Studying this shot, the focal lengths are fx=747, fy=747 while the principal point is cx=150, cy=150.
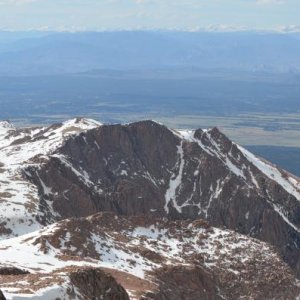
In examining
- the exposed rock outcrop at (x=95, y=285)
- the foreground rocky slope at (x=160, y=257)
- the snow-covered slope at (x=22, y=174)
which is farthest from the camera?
the snow-covered slope at (x=22, y=174)

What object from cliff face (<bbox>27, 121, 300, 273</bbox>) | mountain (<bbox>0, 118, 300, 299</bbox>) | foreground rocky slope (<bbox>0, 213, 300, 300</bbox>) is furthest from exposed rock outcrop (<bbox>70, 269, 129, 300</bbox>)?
cliff face (<bbox>27, 121, 300, 273</bbox>)

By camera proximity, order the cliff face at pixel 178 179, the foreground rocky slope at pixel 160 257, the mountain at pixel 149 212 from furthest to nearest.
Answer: the cliff face at pixel 178 179 < the mountain at pixel 149 212 < the foreground rocky slope at pixel 160 257

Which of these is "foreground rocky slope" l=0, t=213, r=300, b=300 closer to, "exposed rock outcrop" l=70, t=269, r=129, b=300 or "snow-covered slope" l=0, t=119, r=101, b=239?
"exposed rock outcrop" l=70, t=269, r=129, b=300

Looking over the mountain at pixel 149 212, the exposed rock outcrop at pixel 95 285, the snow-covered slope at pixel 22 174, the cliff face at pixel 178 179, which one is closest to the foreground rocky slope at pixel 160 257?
the mountain at pixel 149 212

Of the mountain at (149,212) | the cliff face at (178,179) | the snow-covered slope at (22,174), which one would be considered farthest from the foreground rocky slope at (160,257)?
the cliff face at (178,179)

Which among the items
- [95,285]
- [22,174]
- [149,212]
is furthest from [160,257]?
[149,212]

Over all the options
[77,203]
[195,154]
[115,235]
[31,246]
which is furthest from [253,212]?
[31,246]

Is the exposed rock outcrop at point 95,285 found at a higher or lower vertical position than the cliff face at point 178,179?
higher

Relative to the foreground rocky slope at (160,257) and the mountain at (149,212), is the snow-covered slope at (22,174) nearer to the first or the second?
the mountain at (149,212)

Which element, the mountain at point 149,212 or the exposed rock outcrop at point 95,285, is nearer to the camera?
the exposed rock outcrop at point 95,285
